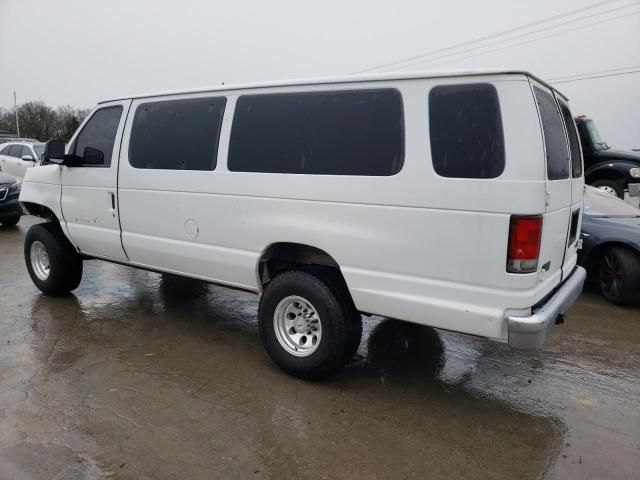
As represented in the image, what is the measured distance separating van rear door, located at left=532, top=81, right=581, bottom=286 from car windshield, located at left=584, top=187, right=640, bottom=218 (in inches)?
117

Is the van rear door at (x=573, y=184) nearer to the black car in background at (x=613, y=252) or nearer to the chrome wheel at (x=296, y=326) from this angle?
the chrome wheel at (x=296, y=326)

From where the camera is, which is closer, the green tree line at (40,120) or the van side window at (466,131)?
the van side window at (466,131)

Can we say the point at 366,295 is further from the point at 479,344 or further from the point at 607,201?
the point at 607,201

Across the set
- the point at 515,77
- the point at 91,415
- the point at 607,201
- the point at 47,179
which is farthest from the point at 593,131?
the point at 91,415

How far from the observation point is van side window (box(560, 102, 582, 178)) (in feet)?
12.9

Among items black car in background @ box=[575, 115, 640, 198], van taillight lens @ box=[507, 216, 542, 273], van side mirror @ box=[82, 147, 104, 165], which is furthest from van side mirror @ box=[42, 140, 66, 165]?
black car in background @ box=[575, 115, 640, 198]

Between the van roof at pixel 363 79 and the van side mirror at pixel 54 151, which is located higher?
the van roof at pixel 363 79

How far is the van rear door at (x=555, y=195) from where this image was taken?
3.08 metres

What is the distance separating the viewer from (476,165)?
3.00 m

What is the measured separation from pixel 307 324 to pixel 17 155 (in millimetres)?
14709

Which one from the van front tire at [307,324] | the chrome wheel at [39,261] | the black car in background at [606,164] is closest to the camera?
the van front tire at [307,324]

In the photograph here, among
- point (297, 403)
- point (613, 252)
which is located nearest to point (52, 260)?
point (297, 403)

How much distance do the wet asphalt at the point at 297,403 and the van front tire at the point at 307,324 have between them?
7.6 inches

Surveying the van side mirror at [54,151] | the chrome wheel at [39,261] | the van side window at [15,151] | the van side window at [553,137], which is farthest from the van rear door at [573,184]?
the van side window at [15,151]
